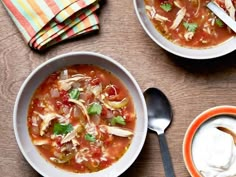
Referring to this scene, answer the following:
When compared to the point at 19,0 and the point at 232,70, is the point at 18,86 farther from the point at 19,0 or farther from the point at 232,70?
the point at 232,70

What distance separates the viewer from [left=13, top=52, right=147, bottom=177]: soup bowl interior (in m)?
2.58

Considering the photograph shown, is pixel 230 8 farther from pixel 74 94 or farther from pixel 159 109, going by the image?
pixel 74 94

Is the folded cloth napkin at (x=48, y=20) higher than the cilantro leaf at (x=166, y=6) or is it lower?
higher

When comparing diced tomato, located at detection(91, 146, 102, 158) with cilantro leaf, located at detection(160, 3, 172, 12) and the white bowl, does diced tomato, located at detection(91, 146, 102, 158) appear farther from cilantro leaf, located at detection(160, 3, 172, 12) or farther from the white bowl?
cilantro leaf, located at detection(160, 3, 172, 12)

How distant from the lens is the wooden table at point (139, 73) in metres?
2.67

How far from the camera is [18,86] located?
267cm

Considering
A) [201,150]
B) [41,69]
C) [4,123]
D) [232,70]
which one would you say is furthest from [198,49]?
[4,123]

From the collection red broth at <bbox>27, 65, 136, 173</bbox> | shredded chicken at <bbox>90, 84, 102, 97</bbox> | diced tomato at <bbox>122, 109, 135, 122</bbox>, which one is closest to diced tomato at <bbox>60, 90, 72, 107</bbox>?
red broth at <bbox>27, 65, 136, 173</bbox>

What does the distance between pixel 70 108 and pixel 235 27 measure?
2.39ft

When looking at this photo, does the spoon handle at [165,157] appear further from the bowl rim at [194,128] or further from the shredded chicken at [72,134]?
the shredded chicken at [72,134]

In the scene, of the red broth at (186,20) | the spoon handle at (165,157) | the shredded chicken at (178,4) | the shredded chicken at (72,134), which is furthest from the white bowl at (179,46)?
the shredded chicken at (72,134)

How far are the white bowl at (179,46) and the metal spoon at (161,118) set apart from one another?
0.59 feet

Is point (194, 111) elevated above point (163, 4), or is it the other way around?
point (163, 4)

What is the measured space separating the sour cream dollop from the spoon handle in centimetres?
10
